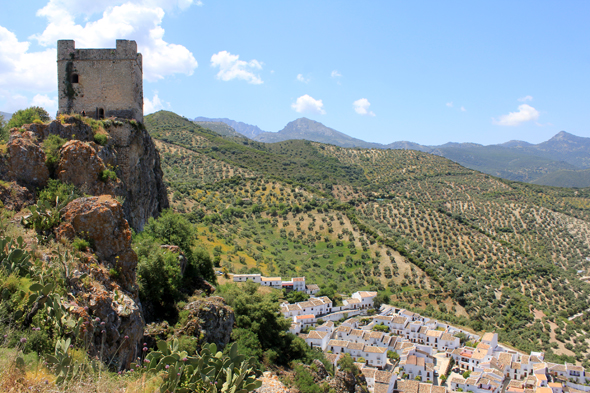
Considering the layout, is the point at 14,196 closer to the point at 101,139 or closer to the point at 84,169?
the point at 84,169

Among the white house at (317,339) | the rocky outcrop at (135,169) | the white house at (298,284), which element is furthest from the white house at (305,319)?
the rocky outcrop at (135,169)

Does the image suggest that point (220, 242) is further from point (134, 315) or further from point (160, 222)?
point (134, 315)

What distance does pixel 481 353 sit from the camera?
38.2 m

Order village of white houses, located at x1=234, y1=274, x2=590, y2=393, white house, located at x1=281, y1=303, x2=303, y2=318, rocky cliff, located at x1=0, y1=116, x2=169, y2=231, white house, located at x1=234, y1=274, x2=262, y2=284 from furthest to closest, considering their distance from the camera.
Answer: white house, located at x1=281, y1=303, x2=303, y2=318, white house, located at x1=234, y1=274, x2=262, y2=284, village of white houses, located at x1=234, y1=274, x2=590, y2=393, rocky cliff, located at x1=0, y1=116, x2=169, y2=231

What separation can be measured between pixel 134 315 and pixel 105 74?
48.7 feet

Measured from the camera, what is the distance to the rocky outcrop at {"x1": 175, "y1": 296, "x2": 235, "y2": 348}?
14178mm

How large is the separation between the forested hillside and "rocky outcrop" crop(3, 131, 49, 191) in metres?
26.1

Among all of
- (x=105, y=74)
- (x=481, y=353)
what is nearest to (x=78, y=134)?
(x=105, y=74)

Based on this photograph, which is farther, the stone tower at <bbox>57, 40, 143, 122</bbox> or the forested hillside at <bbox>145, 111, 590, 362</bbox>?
the forested hillside at <bbox>145, 111, 590, 362</bbox>

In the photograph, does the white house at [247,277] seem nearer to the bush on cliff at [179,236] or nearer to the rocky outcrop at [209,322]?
the bush on cliff at [179,236]

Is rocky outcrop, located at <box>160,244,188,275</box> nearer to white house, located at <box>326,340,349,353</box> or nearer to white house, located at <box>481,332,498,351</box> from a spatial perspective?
white house, located at <box>326,340,349,353</box>

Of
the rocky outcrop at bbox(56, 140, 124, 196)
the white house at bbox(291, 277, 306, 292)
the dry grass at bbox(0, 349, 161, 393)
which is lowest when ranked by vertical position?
the white house at bbox(291, 277, 306, 292)

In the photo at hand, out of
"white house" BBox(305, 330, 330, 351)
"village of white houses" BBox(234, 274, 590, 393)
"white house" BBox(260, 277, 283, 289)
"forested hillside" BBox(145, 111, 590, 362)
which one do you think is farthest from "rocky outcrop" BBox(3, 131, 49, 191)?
"white house" BBox(260, 277, 283, 289)

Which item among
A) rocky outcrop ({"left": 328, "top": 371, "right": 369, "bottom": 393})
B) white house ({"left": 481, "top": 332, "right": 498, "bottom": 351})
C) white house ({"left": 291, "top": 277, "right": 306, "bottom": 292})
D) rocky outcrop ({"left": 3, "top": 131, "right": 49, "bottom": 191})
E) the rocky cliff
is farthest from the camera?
white house ({"left": 291, "top": 277, "right": 306, "bottom": 292})
